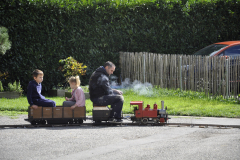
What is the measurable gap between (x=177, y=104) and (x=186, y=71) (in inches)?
103

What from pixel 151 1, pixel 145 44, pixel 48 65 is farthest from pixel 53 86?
pixel 151 1

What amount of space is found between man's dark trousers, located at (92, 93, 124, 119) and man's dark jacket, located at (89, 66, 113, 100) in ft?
0.41

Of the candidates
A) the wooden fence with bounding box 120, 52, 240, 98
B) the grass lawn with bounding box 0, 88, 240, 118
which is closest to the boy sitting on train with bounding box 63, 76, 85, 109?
the grass lawn with bounding box 0, 88, 240, 118

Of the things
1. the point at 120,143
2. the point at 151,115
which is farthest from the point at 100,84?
the point at 120,143

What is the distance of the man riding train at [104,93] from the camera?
918 centimetres

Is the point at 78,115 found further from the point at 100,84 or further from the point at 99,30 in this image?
the point at 99,30

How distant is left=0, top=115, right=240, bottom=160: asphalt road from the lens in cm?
602

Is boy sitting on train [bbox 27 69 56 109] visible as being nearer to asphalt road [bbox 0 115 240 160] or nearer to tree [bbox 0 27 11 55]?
asphalt road [bbox 0 115 240 160]

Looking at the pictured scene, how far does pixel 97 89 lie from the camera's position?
945 cm

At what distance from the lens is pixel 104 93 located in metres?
9.48

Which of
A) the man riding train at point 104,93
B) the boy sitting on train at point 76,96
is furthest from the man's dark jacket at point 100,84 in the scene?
the boy sitting on train at point 76,96

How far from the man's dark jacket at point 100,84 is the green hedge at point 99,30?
629 cm

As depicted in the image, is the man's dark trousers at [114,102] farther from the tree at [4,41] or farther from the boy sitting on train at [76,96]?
the tree at [4,41]

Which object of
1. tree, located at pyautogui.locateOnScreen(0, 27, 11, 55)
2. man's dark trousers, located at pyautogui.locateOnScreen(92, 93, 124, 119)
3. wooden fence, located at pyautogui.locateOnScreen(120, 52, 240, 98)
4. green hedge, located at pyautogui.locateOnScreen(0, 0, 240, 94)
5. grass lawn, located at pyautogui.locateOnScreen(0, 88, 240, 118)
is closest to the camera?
man's dark trousers, located at pyautogui.locateOnScreen(92, 93, 124, 119)
